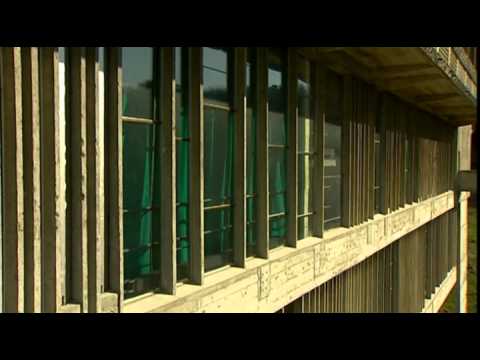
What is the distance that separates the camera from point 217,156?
308 inches

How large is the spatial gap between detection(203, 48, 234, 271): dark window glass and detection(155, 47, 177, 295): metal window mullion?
105 cm

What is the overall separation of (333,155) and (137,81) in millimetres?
6812

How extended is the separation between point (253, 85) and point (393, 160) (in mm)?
9630

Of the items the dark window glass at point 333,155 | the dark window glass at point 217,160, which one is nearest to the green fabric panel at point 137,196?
the dark window glass at point 217,160

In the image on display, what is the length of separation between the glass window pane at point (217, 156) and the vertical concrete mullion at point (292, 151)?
78.5 inches

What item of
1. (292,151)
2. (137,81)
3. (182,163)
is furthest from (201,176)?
(292,151)

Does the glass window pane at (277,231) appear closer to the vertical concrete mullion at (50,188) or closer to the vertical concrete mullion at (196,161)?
the vertical concrete mullion at (196,161)

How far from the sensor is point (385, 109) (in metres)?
15.6

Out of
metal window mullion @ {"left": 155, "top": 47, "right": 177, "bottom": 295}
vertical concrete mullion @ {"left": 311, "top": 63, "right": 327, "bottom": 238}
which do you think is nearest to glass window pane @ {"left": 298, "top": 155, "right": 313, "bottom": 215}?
vertical concrete mullion @ {"left": 311, "top": 63, "right": 327, "bottom": 238}

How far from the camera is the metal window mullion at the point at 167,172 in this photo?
6297 mm

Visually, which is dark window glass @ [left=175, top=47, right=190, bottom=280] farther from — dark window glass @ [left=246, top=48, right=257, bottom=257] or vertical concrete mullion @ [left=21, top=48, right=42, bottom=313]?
vertical concrete mullion @ [left=21, top=48, right=42, bottom=313]
